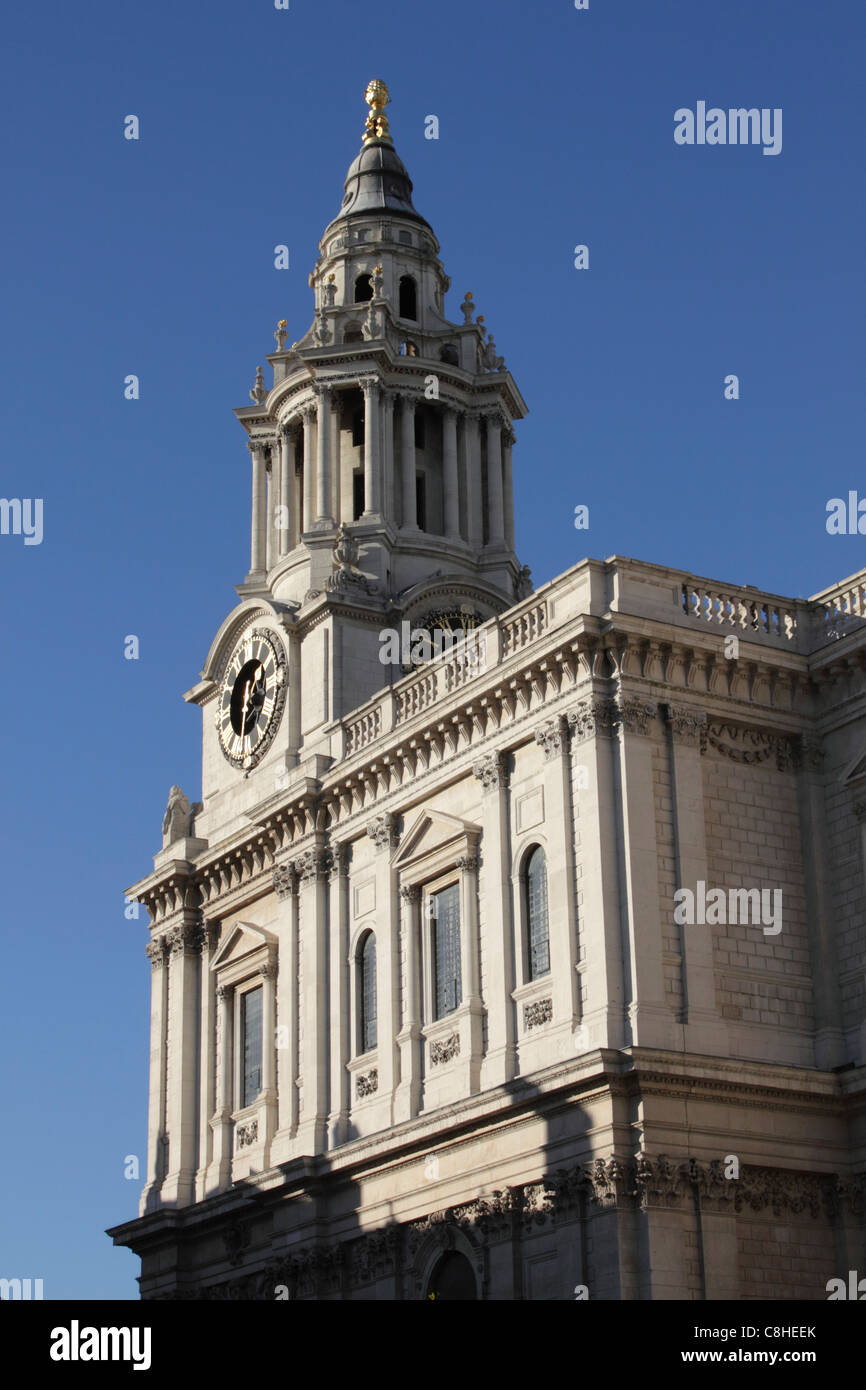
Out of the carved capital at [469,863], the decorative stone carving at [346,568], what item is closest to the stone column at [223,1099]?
the decorative stone carving at [346,568]

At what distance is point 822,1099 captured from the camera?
36.3 metres

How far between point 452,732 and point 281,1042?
28.4ft

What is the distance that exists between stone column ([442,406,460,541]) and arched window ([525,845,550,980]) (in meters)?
16.3

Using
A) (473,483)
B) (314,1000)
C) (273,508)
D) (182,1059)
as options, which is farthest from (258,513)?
(314,1000)

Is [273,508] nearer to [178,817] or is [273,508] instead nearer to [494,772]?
[178,817]

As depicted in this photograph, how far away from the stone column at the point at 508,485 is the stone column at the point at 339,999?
12610 mm

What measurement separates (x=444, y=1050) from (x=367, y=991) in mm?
4016

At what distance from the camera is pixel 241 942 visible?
159 feet

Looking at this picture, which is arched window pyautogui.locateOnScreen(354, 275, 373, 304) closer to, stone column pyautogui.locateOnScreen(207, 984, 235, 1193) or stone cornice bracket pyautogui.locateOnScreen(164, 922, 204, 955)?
stone cornice bracket pyautogui.locateOnScreen(164, 922, 204, 955)

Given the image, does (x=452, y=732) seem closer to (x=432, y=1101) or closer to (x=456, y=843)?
(x=456, y=843)

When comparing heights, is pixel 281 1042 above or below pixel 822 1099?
above

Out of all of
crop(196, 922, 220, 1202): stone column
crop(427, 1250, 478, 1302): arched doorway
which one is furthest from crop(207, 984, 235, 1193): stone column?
crop(427, 1250, 478, 1302): arched doorway
